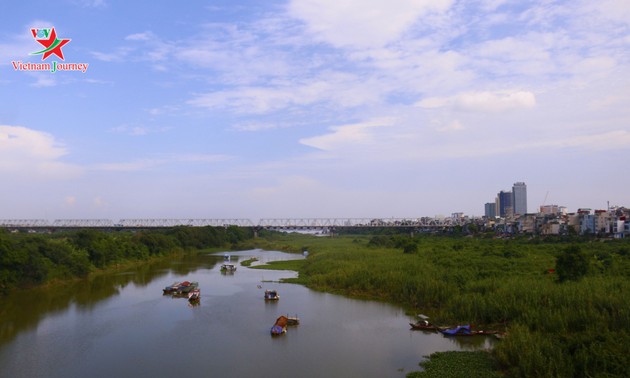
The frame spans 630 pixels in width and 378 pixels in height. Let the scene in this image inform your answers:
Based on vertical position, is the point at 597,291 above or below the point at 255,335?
above

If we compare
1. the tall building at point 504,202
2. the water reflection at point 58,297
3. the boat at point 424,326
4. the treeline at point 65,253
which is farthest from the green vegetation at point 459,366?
the tall building at point 504,202

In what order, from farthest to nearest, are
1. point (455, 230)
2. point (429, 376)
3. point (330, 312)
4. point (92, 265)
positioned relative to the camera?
point (455, 230), point (92, 265), point (330, 312), point (429, 376)

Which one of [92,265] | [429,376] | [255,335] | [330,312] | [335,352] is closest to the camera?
[429,376]

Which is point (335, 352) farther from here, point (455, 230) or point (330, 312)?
point (455, 230)

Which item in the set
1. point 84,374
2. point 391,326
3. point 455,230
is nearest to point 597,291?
point 391,326

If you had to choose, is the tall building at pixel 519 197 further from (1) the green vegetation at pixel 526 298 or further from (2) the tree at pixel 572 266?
(2) the tree at pixel 572 266

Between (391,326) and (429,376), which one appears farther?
(391,326)

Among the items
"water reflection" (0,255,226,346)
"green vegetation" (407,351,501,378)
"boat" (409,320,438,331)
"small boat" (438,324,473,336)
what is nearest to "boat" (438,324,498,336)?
"small boat" (438,324,473,336)
